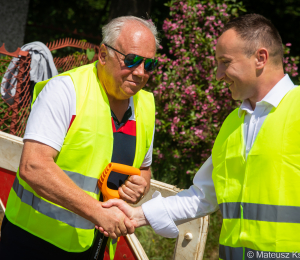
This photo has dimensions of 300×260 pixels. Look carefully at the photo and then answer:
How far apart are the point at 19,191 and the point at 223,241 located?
135 centimetres

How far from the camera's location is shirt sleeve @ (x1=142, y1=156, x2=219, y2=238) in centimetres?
221

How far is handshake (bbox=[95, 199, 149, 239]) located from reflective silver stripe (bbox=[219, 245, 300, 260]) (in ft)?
2.09

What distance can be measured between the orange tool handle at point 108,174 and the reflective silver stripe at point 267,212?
0.69m

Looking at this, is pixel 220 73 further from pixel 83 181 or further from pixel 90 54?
pixel 90 54

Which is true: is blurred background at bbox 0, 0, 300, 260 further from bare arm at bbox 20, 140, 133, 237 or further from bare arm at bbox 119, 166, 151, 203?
bare arm at bbox 20, 140, 133, 237

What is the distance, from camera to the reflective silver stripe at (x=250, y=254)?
1642mm

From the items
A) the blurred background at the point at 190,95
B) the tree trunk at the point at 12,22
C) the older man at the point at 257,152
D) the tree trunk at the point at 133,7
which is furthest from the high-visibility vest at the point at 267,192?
the tree trunk at the point at 12,22

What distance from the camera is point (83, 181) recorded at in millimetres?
2049

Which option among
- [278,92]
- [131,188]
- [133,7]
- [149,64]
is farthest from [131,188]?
[133,7]

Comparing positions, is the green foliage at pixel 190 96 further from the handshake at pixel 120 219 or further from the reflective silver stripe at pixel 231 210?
the reflective silver stripe at pixel 231 210

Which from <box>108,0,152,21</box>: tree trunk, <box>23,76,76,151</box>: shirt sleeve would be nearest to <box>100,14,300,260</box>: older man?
<box>23,76,76,151</box>: shirt sleeve

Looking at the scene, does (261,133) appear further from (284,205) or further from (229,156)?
(284,205)

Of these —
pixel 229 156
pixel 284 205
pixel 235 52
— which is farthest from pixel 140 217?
pixel 235 52

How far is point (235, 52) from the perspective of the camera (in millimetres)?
1908
